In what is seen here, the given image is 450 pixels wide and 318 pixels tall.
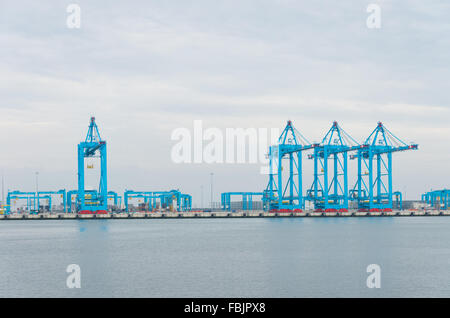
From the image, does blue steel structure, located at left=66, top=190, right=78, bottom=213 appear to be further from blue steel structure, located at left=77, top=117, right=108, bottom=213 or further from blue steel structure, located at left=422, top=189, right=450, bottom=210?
blue steel structure, located at left=422, top=189, right=450, bottom=210

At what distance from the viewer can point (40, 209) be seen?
133500 millimetres

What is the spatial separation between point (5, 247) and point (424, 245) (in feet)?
124

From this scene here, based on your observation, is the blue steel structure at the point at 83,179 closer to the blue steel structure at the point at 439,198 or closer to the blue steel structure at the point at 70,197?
the blue steel structure at the point at 70,197

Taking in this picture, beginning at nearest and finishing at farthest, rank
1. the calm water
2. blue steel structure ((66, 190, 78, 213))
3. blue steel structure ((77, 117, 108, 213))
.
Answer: the calm water, blue steel structure ((77, 117, 108, 213)), blue steel structure ((66, 190, 78, 213))

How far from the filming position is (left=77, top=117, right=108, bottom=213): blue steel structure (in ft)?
333

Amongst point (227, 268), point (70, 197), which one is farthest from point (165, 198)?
point (227, 268)

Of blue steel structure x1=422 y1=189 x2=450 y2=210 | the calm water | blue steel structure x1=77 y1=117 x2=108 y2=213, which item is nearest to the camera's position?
the calm water

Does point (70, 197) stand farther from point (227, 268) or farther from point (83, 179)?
point (227, 268)

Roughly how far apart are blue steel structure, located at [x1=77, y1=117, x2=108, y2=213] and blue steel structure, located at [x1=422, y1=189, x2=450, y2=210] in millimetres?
99506

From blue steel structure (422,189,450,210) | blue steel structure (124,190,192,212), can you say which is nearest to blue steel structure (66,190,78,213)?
blue steel structure (124,190,192,212)

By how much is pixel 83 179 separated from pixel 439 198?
110648 mm
